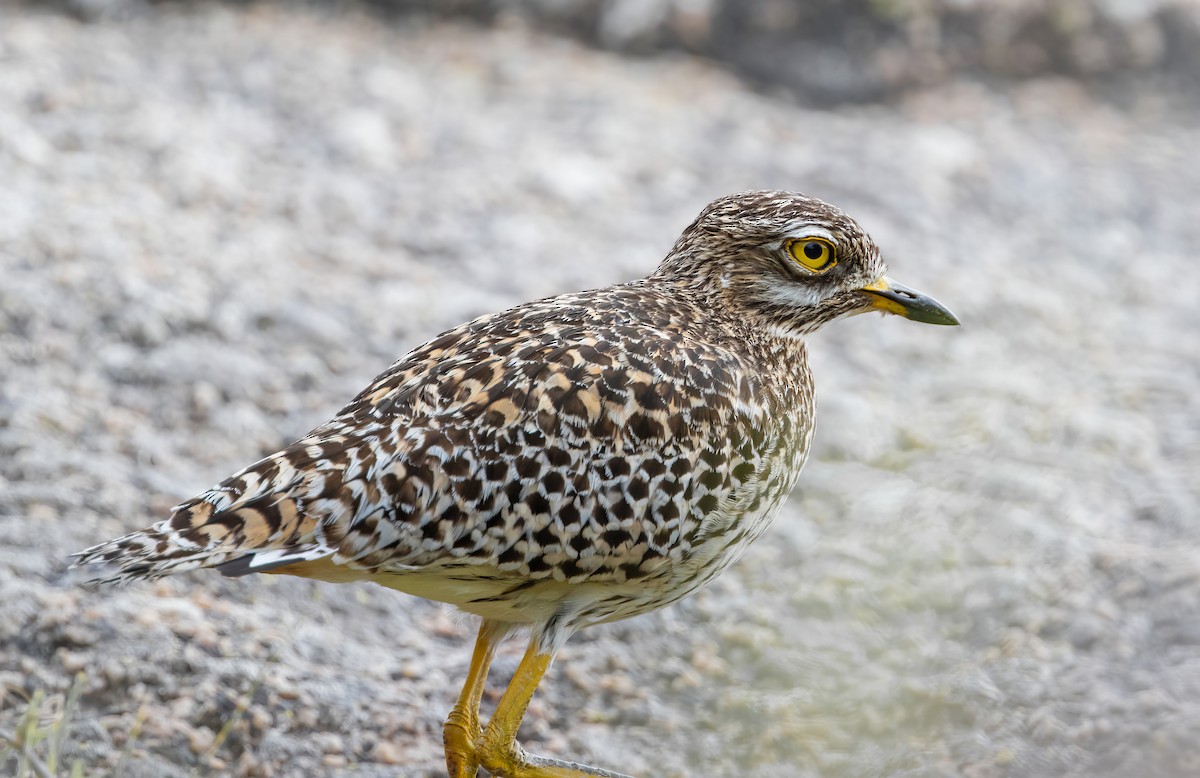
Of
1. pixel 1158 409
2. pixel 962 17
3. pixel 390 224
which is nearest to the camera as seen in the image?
pixel 1158 409

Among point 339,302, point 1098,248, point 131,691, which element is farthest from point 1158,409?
point 131,691

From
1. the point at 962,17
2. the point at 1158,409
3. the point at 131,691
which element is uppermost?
the point at 962,17

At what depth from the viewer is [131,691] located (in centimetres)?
470

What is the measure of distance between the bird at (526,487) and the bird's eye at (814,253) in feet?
1.38

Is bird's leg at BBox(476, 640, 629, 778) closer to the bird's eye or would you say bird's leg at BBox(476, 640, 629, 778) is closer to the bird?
the bird

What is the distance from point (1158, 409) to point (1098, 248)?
1710 mm

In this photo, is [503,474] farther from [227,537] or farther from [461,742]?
[461,742]

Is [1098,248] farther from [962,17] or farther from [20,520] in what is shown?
[20,520]

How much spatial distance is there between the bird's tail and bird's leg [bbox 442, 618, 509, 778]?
0.92 metres

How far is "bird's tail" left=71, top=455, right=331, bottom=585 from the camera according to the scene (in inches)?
153

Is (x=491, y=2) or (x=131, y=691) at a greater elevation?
(x=491, y=2)

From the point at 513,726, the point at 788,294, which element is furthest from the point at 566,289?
the point at 513,726

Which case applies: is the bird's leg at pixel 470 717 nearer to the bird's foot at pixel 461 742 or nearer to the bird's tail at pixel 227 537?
the bird's foot at pixel 461 742

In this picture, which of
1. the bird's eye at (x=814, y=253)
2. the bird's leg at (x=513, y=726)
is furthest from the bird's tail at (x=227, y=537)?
the bird's eye at (x=814, y=253)
